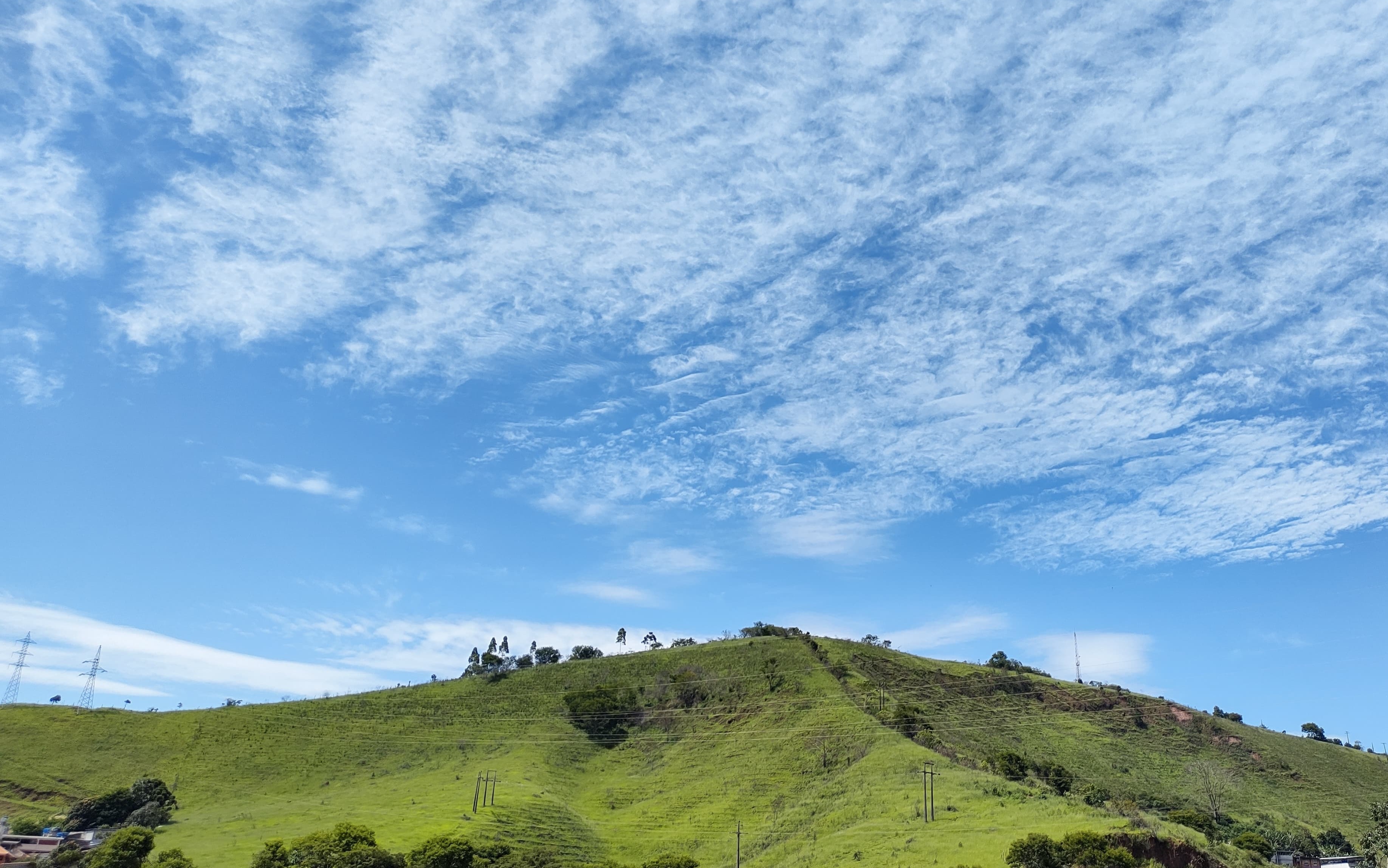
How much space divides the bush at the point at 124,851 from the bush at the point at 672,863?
184 feet

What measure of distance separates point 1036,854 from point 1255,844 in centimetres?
4571

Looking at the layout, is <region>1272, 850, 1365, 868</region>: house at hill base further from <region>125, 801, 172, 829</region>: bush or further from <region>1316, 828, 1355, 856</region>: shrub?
<region>125, 801, 172, 829</region>: bush

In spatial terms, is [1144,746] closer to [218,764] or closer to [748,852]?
→ [748,852]

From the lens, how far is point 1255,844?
9969 cm

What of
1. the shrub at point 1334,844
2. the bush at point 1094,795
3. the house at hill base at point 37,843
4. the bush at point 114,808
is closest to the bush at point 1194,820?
the bush at point 1094,795

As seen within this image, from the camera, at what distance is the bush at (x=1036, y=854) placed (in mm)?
72500

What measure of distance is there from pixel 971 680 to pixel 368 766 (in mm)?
115942

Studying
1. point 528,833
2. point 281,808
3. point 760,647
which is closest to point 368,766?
point 281,808

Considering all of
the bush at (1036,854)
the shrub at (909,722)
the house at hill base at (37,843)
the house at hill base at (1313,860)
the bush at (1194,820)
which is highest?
the shrub at (909,722)

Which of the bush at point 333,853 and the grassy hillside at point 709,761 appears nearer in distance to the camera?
the bush at point 333,853

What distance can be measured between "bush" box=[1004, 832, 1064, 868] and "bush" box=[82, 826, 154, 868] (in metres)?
91.0

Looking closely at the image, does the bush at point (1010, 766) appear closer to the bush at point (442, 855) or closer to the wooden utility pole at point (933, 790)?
the wooden utility pole at point (933, 790)

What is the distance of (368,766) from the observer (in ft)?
499

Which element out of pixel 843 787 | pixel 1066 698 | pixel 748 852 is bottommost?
pixel 748 852
